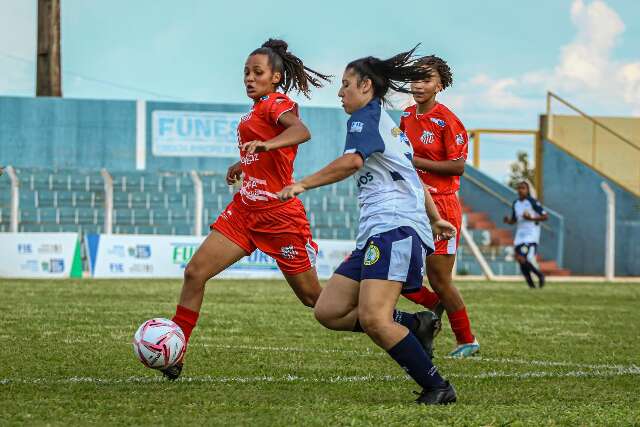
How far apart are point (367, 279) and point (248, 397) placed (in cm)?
97

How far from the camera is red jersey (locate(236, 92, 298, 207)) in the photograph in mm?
7617

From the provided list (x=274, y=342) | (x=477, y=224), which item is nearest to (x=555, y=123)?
(x=477, y=224)

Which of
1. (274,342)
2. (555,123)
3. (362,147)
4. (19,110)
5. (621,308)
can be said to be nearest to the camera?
(362,147)

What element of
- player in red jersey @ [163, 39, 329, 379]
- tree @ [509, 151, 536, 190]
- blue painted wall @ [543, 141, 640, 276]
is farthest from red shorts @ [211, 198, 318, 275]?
tree @ [509, 151, 536, 190]

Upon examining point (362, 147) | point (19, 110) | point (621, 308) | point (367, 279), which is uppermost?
point (19, 110)

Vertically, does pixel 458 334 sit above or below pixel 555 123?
below

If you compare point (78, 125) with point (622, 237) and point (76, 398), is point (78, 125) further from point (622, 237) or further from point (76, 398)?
point (76, 398)

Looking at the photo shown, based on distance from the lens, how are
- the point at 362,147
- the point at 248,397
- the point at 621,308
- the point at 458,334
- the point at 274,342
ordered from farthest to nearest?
1. the point at 621,308
2. the point at 274,342
3. the point at 458,334
4. the point at 248,397
5. the point at 362,147

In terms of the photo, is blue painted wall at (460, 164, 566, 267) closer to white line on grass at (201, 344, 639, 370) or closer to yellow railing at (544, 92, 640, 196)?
yellow railing at (544, 92, 640, 196)

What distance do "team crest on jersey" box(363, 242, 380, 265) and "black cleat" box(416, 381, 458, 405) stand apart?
75 centimetres

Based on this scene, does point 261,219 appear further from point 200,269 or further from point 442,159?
point 442,159

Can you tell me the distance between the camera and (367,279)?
6176 mm

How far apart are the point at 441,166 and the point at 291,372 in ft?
7.23

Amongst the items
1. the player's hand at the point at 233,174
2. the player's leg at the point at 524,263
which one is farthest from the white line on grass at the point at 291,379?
the player's leg at the point at 524,263
